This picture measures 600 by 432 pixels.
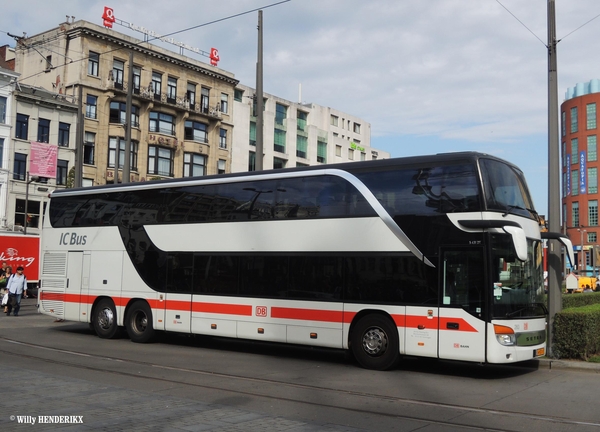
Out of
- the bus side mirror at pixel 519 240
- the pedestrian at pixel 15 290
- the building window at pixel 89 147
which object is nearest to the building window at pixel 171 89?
the building window at pixel 89 147

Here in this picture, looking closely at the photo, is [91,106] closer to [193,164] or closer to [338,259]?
[193,164]

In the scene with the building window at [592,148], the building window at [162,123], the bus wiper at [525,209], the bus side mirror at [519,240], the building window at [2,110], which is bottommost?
the bus side mirror at [519,240]

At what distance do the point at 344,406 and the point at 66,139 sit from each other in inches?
1804

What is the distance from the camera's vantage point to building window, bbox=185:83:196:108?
2357 inches

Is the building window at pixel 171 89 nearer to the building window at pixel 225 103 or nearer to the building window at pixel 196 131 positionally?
the building window at pixel 196 131

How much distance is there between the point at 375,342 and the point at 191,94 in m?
50.2

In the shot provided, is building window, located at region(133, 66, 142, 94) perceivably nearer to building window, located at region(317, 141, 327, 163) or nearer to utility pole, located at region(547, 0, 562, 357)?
building window, located at region(317, 141, 327, 163)

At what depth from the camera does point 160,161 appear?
56.5m

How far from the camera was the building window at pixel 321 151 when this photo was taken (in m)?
88.2

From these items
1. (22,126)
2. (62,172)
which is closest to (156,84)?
(62,172)

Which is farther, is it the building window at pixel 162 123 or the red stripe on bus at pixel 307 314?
the building window at pixel 162 123

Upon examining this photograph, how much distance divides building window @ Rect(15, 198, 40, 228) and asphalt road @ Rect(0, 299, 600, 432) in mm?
32687

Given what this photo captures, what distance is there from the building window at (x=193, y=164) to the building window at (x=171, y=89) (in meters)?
4.95

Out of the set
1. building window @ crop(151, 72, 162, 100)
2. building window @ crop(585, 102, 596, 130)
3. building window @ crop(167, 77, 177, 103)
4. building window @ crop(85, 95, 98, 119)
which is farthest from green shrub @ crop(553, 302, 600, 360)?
building window @ crop(585, 102, 596, 130)
